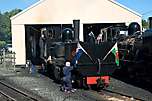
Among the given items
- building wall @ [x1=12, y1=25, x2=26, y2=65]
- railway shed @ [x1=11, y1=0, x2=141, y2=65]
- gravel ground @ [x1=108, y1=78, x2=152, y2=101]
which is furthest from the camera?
building wall @ [x1=12, y1=25, x2=26, y2=65]

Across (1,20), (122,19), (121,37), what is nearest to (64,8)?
(122,19)

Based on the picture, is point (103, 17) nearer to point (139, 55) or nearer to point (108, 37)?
point (108, 37)

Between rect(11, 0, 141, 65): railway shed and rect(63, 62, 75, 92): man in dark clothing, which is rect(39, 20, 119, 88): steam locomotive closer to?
rect(63, 62, 75, 92): man in dark clothing

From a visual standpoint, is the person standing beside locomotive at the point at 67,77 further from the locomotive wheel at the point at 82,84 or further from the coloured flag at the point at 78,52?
the locomotive wheel at the point at 82,84

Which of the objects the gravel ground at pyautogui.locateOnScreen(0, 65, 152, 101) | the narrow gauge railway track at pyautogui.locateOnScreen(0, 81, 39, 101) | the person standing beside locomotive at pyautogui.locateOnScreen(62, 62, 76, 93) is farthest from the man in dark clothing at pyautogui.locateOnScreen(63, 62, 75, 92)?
the narrow gauge railway track at pyautogui.locateOnScreen(0, 81, 39, 101)

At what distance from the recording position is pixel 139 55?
74.5 feet

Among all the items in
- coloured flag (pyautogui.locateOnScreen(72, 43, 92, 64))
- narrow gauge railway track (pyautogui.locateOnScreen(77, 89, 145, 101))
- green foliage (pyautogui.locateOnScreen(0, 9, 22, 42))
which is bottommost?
narrow gauge railway track (pyautogui.locateOnScreen(77, 89, 145, 101))

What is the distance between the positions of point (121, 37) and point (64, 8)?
37.3 ft

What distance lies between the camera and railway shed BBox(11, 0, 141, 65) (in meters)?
35.3

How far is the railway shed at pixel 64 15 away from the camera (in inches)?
1389

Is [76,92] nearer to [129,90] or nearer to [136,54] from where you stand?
[129,90]

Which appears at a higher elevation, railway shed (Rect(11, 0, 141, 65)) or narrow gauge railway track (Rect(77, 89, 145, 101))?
railway shed (Rect(11, 0, 141, 65))

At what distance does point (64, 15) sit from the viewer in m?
35.9

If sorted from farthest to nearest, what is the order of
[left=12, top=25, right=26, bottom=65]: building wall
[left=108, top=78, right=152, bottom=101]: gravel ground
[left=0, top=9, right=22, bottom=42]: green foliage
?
1. [left=0, top=9, right=22, bottom=42]: green foliage
2. [left=12, top=25, right=26, bottom=65]: building wall
3. [left=108, top=78, right=152, bottom=101]: gravel ground
